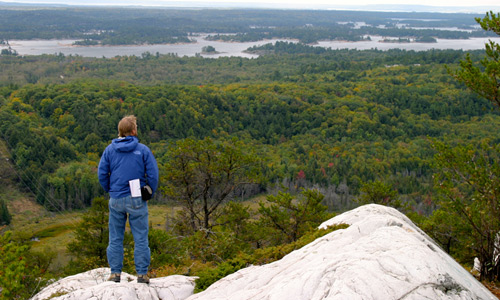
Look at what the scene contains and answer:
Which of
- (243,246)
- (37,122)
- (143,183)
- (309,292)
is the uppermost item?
(143,183)

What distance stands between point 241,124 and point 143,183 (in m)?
94.7

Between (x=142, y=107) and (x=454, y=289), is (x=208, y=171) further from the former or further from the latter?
(x=142, y=107)

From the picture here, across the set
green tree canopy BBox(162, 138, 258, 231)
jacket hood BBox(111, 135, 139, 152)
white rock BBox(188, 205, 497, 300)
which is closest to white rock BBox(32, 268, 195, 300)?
white rock BBox(188, 205, 497, 300)

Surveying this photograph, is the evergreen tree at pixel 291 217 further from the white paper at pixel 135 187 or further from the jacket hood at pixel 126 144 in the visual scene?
the jacket hood at pixel 126 144

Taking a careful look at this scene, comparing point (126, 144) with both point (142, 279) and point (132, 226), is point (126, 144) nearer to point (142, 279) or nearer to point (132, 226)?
point (132, 226)

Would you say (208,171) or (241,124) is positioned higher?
(208,171)

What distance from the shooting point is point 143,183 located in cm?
738

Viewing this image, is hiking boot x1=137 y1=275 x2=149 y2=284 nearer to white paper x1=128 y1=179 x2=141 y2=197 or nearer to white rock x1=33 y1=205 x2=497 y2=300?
white rock x1=33 y1=205 x2=497 y2=300

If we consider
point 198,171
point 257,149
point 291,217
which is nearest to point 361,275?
point 198,171

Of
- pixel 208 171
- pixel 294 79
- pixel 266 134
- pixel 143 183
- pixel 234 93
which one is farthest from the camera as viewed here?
pixel 294 79

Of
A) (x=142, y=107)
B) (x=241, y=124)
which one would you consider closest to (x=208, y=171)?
(x=142, y=107)

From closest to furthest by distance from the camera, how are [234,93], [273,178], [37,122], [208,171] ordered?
[208,171] → [273,178] → [37,122] → [234,93]

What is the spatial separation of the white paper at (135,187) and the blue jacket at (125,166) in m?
0.08

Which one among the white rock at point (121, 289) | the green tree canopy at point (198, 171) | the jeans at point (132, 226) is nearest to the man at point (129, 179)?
the jeans at point (132, 226)
